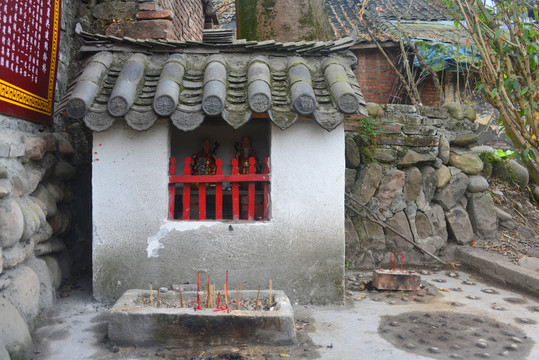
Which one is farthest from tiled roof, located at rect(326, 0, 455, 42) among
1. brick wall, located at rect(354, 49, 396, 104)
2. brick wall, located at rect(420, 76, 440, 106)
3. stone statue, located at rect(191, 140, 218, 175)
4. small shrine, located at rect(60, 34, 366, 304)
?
small shrine, located at rect(60, 34, 366, 304)

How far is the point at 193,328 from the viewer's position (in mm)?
3316

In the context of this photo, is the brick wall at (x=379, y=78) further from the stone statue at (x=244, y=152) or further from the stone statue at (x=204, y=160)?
the stone statue at (x=204, y=160)

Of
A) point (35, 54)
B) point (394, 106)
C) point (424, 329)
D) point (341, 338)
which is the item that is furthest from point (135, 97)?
point (394, 106)

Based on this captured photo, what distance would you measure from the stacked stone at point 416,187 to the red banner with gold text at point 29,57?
3.47 m

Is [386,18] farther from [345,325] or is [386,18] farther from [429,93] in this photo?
[345,325]

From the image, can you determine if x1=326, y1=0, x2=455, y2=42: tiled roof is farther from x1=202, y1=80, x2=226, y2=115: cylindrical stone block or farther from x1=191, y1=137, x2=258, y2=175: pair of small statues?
x1=202, y1=80, x2=226, y2=115: cylindrical stone block

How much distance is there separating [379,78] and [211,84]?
706cm

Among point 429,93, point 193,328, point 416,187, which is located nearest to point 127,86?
point 193,328

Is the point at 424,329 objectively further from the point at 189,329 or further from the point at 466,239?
the point at 466,239

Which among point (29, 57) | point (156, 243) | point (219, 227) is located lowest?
point (156, 243)

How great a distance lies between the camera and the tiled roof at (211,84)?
387cm

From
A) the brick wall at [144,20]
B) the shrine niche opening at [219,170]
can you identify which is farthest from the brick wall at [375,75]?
the brick wall at [144,20]

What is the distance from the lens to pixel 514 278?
5.11 meters

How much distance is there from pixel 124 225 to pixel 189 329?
131 centimetres
